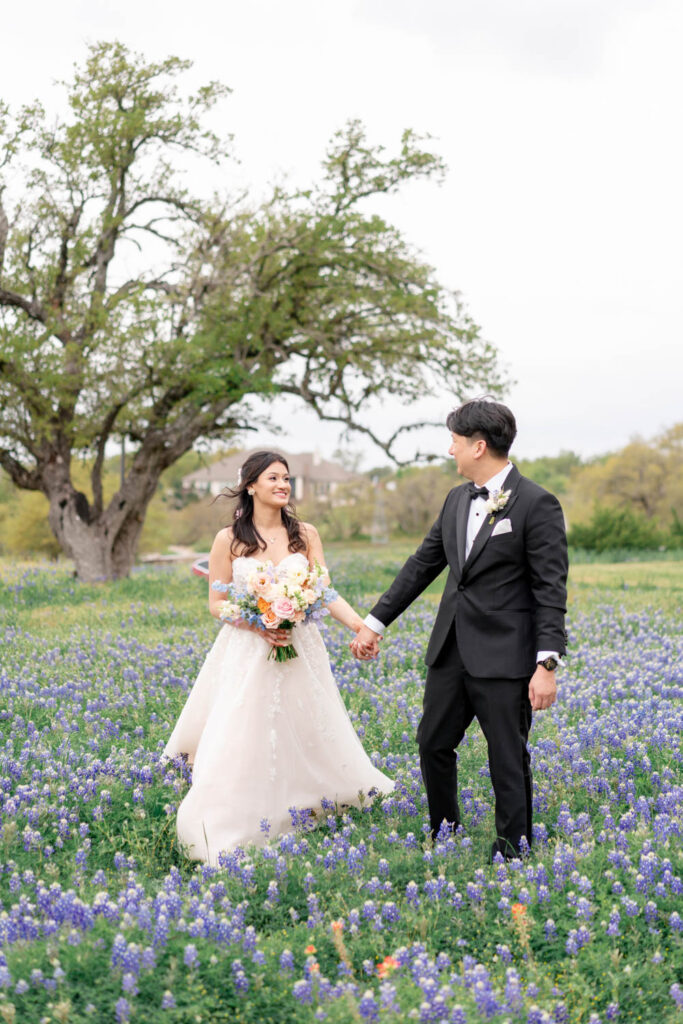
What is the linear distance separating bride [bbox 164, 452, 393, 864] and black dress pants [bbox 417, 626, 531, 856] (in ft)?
2.76

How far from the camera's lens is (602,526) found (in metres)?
33.8

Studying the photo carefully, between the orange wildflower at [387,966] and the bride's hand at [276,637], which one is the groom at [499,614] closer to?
the bride's hand at [276,637]

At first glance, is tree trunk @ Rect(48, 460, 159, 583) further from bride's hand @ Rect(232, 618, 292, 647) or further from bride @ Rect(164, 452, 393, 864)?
bride's hand @ Rect(232, 618, 292, 647)

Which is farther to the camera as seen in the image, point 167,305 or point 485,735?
point 167,305

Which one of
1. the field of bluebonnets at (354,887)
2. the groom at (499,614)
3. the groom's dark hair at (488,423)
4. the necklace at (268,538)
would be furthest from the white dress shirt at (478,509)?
the field of bluebonnets at (354,887)

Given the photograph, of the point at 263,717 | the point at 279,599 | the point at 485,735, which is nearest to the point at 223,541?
the point at 279,599

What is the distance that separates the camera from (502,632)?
193 inches

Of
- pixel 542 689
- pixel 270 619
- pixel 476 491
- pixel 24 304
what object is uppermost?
pixel 24 304

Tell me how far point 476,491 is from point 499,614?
2.34 feet

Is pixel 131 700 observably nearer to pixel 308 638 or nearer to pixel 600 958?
pixel 308 638

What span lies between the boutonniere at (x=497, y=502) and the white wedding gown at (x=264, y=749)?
5.10ft

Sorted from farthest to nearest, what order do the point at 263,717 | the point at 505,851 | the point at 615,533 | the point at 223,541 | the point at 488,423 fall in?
1. the point at 615,533
2. the point at 223,541
3. the point at 263,717
4. the point at 505,851
5. the point at 488,423

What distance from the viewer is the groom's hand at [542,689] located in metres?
4.66

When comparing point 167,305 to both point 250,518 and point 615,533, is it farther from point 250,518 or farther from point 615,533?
point 615,533
